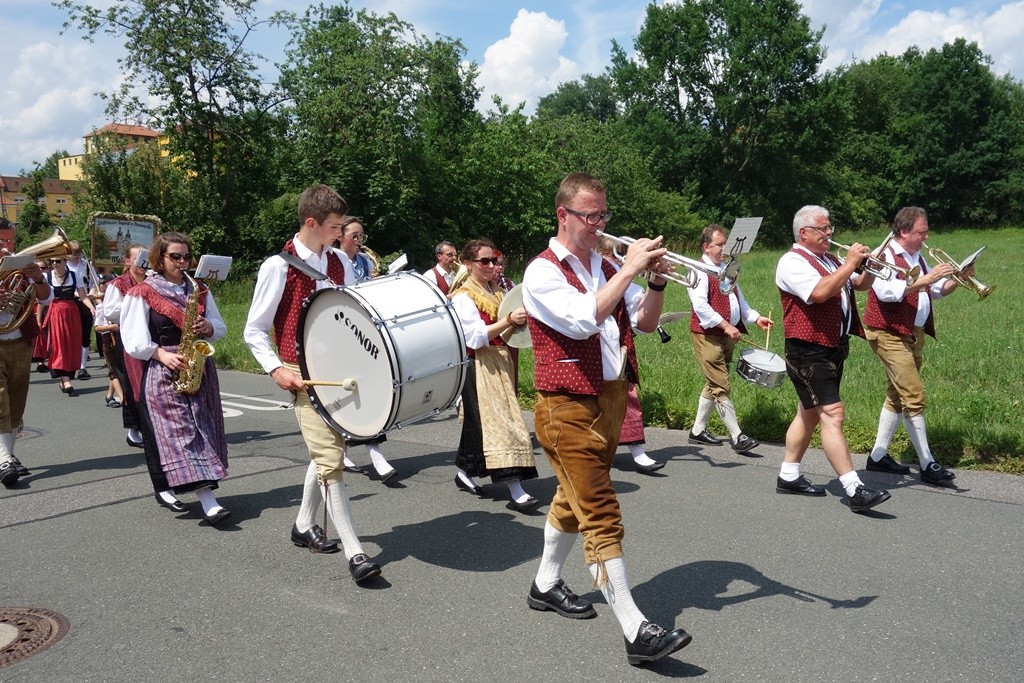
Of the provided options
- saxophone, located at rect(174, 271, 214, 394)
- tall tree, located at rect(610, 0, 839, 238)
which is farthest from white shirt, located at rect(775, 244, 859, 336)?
tall tree, located at rect(610, 0, 839, 238)

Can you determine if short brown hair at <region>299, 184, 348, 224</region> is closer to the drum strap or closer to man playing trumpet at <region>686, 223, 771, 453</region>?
the drum strap

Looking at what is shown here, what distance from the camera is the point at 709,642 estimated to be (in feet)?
12.9

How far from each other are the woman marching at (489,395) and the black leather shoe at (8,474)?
3.63m

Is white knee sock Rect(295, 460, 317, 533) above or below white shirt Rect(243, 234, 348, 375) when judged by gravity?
below

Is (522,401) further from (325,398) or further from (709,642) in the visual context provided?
(709,642)

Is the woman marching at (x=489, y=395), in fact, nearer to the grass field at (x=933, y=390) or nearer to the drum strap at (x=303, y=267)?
the drum strap at (x=303, y=267)

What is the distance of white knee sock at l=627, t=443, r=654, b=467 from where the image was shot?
23.2ft

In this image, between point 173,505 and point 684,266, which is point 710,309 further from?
point 173,505

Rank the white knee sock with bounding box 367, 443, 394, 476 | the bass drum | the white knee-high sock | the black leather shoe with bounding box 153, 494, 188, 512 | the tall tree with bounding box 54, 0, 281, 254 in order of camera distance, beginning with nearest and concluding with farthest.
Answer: the bass drum
the white knee-high sock
the black leather shoe with bounding box 153, 494, 188, 512
the white knee sock with bounding box 367, 443, 394, 476
the tall tree with bounding box 54, 0, 281, 254

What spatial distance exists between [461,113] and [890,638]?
3539 centimetres

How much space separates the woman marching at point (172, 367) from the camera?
5867mm

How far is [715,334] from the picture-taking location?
314 inches

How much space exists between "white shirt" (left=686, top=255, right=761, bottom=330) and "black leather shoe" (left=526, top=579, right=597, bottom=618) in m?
3.91

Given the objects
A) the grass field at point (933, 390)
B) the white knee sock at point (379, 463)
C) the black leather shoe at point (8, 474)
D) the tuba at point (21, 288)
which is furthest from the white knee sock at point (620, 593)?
the tuba at point (21, 288)
